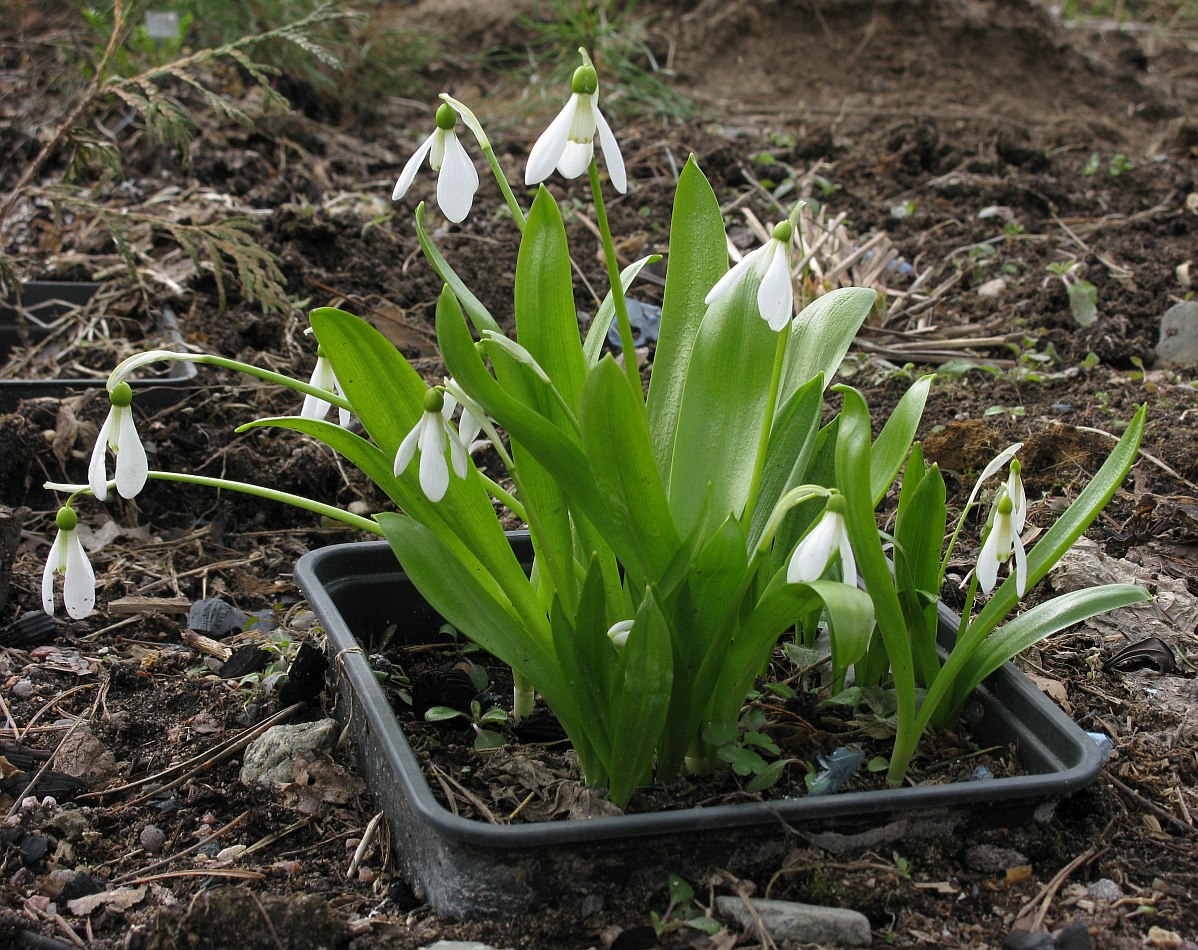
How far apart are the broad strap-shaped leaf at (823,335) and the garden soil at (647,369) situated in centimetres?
62

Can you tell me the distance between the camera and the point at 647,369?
10.3 ft

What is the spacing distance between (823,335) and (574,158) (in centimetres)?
54

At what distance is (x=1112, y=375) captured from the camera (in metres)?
2.97

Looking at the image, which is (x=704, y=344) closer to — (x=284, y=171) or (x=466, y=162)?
(x=466, y=162)

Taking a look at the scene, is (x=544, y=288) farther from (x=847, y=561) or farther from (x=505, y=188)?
(x=847, y=561)

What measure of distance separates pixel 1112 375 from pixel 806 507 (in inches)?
70.0

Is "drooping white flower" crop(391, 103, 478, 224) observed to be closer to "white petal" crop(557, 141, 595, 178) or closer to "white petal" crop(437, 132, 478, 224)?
"white petal" crop(437, 132, 478, 224)

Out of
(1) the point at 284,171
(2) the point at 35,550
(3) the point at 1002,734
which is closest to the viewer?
(3) the point at 1002,734

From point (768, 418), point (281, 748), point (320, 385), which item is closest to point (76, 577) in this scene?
point (320, 385)

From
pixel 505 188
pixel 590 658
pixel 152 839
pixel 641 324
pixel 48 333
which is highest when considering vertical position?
pixel 505 188

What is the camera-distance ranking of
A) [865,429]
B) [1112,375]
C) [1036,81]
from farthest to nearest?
[1036,81] < [1112,375] < [865,429]

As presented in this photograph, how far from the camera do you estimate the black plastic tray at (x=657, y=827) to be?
4.08 ft

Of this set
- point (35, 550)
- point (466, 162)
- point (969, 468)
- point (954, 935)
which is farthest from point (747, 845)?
point (35, 550)

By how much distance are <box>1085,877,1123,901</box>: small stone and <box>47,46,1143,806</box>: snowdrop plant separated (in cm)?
26
